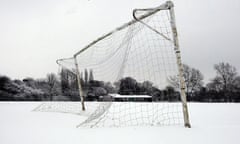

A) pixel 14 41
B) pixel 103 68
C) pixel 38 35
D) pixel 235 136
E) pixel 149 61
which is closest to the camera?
pixel 235 136

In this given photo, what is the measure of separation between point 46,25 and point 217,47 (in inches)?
306

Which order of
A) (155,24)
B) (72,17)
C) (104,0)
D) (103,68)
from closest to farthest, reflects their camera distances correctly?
(155,24), (103,68), (104,0), (72,17)

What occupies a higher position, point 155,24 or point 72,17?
point 72,17

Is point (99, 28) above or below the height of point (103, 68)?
above

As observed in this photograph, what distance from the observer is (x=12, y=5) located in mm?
5391

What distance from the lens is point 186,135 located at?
1688 mm

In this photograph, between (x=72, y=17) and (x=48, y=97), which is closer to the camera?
(x=72, y=17)

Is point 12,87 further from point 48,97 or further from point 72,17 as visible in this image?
point 72,17

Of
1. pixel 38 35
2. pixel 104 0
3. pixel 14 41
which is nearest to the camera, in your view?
pixel 104 0

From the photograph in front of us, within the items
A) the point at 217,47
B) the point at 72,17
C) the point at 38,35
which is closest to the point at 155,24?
the point at 72,17

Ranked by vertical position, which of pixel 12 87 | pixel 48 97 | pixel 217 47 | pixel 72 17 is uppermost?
pixel 72 17

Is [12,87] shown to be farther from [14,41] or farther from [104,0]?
[104,0]

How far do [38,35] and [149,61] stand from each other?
5.75 m

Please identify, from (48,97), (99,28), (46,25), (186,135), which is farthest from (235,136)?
(48,97)
